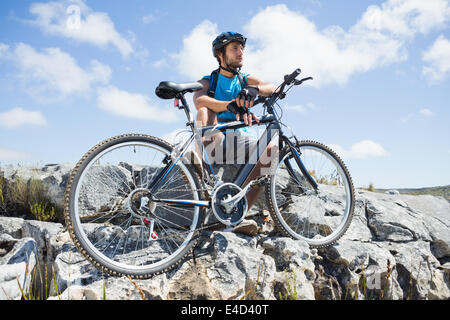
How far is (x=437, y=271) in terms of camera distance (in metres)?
5.27

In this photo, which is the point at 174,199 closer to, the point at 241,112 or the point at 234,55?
the point at 241,112

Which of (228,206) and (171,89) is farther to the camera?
(228,206)

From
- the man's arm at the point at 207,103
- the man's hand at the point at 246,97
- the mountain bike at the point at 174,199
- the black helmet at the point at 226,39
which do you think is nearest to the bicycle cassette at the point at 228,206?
the mountain bike at the point at 174,199

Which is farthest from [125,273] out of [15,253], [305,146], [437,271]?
[437,271]

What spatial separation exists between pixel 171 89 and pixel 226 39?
1445 millimetres

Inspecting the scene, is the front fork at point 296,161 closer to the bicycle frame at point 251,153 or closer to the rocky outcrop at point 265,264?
the bicycle frame at point 251,153

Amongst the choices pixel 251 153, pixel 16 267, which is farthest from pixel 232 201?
pixel 16 267

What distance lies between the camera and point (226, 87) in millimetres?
4402

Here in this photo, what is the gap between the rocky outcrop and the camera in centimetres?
311

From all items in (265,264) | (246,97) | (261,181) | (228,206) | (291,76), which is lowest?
(265,264)

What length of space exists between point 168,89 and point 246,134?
4.53ft

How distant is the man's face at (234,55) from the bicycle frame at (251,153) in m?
0.75

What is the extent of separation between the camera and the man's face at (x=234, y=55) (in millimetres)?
4305

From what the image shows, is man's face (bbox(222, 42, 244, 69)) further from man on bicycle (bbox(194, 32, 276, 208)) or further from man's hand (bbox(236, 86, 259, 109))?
man's hand (bbox(236, 86, 259, 109))
